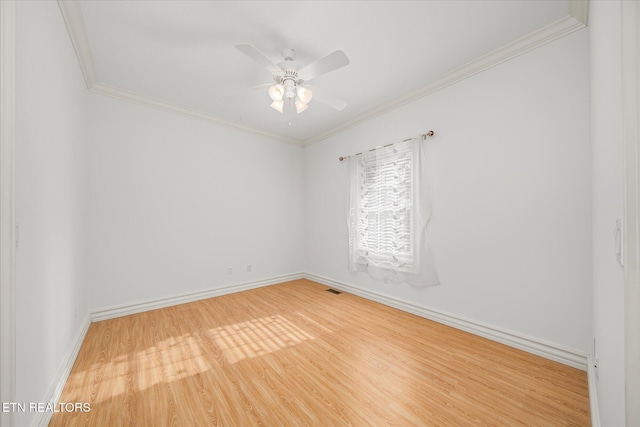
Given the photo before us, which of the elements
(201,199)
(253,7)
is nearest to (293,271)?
(201,199)

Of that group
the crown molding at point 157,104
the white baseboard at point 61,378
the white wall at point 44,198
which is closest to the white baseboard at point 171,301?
the white baseboard at point 61,378

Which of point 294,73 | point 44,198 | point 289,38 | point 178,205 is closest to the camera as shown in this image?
point 44,198

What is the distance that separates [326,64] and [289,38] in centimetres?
45

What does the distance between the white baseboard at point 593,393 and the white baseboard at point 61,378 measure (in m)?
2.89

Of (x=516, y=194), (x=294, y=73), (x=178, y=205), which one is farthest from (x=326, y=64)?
(x=178, y=205)

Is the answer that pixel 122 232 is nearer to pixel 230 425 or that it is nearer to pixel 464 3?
pixel 230 425

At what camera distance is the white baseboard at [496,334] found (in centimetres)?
186

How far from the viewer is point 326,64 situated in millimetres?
1944

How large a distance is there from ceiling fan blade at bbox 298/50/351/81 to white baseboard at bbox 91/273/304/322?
122 inches

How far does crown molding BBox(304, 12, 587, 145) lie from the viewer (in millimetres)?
1871

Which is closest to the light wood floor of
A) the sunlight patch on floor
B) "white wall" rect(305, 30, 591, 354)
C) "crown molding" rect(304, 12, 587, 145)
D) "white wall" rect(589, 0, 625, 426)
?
the sunlight patch on floor

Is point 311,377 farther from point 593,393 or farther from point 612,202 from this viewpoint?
point 612,202

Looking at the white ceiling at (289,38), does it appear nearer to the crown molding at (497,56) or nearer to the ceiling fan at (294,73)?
the crown molding at (497,56)

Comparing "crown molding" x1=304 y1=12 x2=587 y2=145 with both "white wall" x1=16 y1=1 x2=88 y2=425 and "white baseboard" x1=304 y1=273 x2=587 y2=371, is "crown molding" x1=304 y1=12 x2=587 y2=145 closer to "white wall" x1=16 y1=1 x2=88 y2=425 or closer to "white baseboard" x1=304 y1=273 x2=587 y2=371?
"white baseboard" x1=304 y1=273 x2=587 y2=371
